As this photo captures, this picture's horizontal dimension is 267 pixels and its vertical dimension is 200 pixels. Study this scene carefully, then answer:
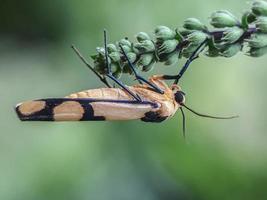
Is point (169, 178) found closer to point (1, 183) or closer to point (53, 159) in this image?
point (53, 159)

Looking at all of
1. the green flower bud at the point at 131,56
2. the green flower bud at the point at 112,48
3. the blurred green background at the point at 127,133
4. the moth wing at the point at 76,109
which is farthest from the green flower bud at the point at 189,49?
the blurred green background at the point at 127,133

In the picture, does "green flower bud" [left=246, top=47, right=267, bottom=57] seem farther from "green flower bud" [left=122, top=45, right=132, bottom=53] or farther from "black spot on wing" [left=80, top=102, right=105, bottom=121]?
"black spot on wing" [left=80, top=102, right=105, bottom=121]

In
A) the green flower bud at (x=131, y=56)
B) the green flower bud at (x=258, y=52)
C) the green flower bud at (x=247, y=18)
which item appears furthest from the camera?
the green flower bud at (x=131, y=56)

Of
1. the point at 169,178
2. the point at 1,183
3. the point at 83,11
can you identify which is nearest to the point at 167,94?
the point at 169,178

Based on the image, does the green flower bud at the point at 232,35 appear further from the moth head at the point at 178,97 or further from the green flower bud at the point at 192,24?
the moth head at the point at 178,97

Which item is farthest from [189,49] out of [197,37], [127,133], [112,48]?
[127,133]

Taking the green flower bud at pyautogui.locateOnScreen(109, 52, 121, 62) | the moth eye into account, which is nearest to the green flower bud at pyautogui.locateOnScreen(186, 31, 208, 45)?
the green flower bud at pyautogui.locateOnScreen(109, 52, 121, 62)
